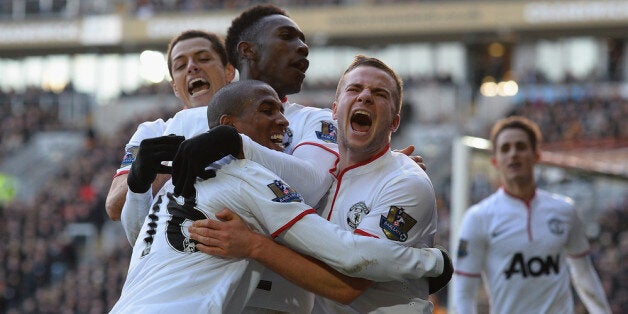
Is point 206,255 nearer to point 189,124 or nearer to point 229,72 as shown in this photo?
point 189,124

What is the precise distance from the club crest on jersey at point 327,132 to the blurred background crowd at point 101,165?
5.82 meters

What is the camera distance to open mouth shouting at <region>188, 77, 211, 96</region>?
5.56 metres

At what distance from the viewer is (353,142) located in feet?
15.4

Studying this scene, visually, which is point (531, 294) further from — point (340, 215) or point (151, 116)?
point (151, 116)

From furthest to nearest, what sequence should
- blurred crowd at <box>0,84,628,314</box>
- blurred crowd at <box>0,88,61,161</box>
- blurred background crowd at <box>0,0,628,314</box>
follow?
blurred crowd at <box>0,88,61,161</box> → blurred crowd at <box>0,84,628,314</box> → blurred background crowd at <box>0,0,628,314</box>

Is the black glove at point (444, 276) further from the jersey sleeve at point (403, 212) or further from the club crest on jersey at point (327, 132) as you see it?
the club crest on jersey at point (327, 132)

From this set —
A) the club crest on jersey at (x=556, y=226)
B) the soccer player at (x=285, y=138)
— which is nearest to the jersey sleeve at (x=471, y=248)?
the club crest on jersey at (x=556, y=226)

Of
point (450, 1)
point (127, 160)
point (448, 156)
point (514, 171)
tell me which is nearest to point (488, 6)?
point (450, 1)

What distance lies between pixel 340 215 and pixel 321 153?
303 millimetres

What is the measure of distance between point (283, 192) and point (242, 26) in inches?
60.4

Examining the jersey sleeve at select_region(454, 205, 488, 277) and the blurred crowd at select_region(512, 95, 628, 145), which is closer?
the jersey sleeve at select_region(454, 205, 488, 277)

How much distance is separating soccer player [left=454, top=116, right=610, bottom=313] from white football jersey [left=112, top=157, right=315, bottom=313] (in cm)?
363

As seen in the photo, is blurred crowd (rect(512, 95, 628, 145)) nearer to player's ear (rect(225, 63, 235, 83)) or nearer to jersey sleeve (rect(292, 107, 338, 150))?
player's ear (rect(225, 63, 235, 83))

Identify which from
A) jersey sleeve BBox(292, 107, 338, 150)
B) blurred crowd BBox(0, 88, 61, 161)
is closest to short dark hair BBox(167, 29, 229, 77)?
jersey sleeve BBox(292, 107, 338, 150)
